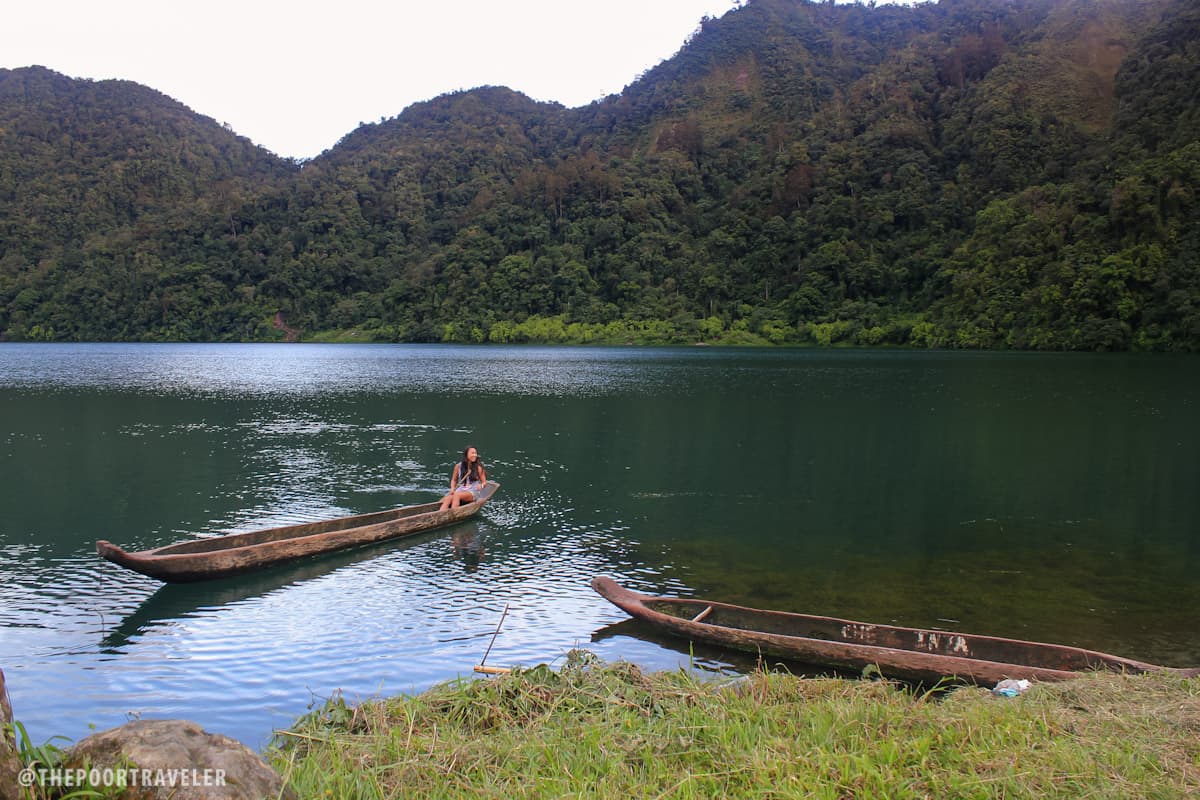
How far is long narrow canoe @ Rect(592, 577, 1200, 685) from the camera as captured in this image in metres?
8.02

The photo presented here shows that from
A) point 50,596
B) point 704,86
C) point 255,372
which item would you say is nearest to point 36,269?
point 255,372

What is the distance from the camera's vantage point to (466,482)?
59.3 ft

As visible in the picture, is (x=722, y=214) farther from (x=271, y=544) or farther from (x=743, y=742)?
(x=743, y=742)

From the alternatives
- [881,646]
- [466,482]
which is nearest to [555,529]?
[466,482]

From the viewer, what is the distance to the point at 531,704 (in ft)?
21.9

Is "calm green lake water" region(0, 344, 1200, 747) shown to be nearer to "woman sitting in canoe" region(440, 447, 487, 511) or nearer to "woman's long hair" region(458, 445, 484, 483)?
"woman sitting in canoe" region(440, 447, 487, 511)

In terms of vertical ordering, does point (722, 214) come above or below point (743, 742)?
above

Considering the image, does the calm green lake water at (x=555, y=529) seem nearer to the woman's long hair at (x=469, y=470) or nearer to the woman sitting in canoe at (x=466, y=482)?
the woman sitting in canoe at (x=466, y=482)

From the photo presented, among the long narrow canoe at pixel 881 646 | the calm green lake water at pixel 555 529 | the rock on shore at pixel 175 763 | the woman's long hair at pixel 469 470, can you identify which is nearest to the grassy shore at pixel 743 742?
the rock on shore at pixel 175 763

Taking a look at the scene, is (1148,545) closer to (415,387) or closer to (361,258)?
(415,387)

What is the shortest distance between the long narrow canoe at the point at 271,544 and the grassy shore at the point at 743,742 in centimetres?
585

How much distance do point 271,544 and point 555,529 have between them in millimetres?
5707

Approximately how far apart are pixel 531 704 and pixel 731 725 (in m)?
1.74

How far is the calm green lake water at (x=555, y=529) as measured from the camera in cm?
973
